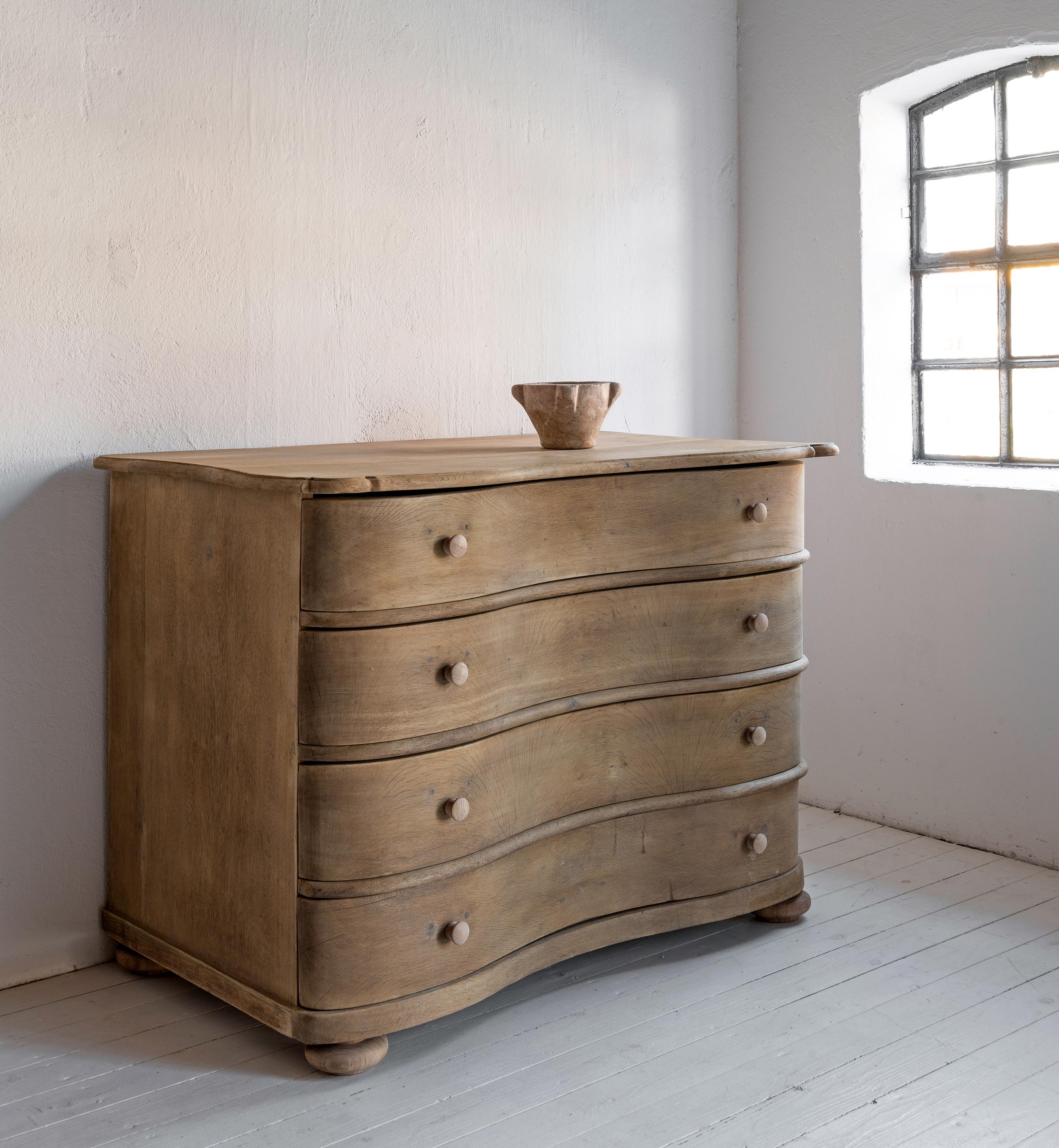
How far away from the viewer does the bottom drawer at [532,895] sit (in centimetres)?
200

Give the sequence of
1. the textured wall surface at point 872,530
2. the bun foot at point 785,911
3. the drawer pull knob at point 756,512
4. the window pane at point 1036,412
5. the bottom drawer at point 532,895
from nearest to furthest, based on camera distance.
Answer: the bottom drawer at point 532,895 → the drawer pull knob at point 756,512 → the bun foot at point 785,911 → the textured wall surface at point 872,530 → the window pane at point 1036,412

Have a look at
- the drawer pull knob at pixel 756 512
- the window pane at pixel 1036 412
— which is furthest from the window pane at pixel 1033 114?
the drawer pull knob at pixel 756 512

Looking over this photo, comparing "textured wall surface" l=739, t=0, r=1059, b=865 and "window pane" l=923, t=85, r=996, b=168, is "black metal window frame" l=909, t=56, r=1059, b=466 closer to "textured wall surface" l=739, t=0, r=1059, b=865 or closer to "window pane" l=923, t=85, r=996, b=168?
"window pane" l=923, t=85, r=996, b=168

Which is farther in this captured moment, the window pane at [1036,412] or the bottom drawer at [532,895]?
the window pane at [1036,412]

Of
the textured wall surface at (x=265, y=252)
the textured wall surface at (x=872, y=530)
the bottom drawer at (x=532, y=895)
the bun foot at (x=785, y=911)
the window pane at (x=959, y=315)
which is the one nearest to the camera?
the bottom drawer at (x=532, y=895)

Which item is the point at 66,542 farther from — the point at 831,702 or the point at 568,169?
the point at 831,702

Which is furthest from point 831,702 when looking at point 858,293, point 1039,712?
point 858,293

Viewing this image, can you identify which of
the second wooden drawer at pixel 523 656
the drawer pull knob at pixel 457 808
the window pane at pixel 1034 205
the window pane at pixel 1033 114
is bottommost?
the drawer pull knob at pixel 457 808

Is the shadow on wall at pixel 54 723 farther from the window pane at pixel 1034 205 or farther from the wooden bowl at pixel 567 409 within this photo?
the window pane at pixel 1034 205

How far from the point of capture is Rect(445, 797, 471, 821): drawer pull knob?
6.77ft

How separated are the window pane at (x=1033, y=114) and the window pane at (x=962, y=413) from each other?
1.84 feet

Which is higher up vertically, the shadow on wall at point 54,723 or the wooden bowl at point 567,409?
the wooden bowl at point 567,409

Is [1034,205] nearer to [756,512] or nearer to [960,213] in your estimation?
[960,213]

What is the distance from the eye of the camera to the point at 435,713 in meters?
2.04
